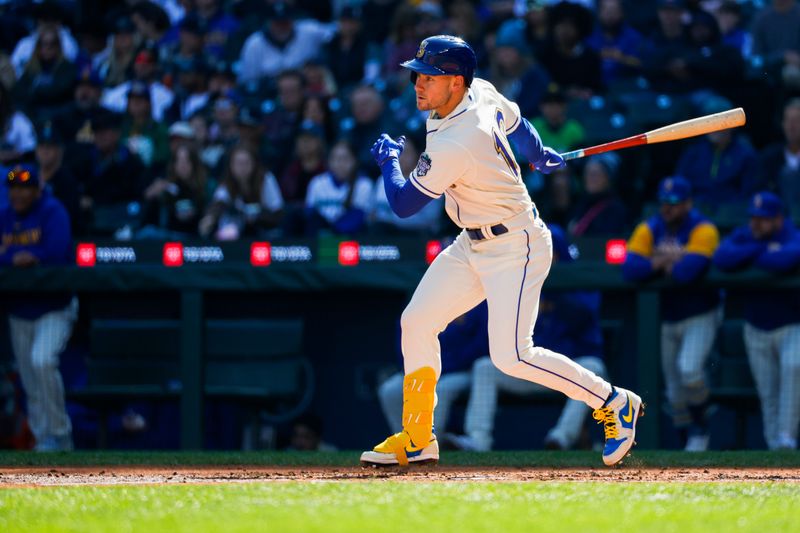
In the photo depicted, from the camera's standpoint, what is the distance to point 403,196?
546 centimetres

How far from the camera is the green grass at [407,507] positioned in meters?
4.19

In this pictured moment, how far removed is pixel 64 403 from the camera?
27.0ft

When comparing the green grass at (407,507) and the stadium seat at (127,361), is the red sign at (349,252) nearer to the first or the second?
the stadium seat at (127,361)

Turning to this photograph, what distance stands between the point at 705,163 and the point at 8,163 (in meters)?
4.74

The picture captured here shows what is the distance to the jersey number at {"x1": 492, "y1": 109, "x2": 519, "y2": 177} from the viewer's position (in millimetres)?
5555

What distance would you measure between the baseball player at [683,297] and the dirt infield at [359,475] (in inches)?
64.2

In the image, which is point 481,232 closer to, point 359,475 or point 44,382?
point 359,475

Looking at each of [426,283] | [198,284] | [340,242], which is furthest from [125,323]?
[426,283]

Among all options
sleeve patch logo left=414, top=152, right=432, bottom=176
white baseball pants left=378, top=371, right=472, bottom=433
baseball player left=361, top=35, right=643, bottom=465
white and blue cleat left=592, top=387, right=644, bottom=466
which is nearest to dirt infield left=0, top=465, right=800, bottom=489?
white and blue cleat left=592, top=387, right=644, bottom=466

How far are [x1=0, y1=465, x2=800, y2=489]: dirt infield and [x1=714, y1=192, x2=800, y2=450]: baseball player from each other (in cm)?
146

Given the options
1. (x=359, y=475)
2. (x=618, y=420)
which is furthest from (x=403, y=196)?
(x=618, y=420)

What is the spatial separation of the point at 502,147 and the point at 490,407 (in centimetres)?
256

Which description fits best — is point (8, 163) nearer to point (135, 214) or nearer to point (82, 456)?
point (135, 214)

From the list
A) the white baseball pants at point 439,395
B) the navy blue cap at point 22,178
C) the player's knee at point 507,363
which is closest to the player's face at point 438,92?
the player's knee at point 507,363
